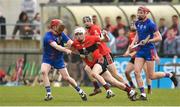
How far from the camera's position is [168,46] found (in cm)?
3709

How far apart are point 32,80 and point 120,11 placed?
4210 mm

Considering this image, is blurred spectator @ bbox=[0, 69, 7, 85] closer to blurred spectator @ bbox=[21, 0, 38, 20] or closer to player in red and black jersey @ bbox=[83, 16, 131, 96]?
blurred spectator @ bbox=[21, 0, 38, 20]

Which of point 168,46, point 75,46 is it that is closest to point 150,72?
point 75,46

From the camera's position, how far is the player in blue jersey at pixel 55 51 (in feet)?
86.3

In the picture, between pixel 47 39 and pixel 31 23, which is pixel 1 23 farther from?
pixel 47 39

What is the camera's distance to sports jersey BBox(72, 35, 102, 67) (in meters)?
26.3

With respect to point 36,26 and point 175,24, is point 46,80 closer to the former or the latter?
point 175,24

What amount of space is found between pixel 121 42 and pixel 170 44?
1.81m

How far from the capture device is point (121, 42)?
37.4m

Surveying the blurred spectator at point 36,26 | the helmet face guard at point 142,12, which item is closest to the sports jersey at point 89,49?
the helmet face guard at point 142,12

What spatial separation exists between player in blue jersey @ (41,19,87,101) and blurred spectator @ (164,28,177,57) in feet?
33.9

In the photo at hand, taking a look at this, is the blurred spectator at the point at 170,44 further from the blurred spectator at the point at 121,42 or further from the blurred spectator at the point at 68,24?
the blurred spectator at the point at 68,24

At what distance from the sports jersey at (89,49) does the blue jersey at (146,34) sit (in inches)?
50.7

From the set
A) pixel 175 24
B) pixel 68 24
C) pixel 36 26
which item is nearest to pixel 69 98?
pixel 175 24
